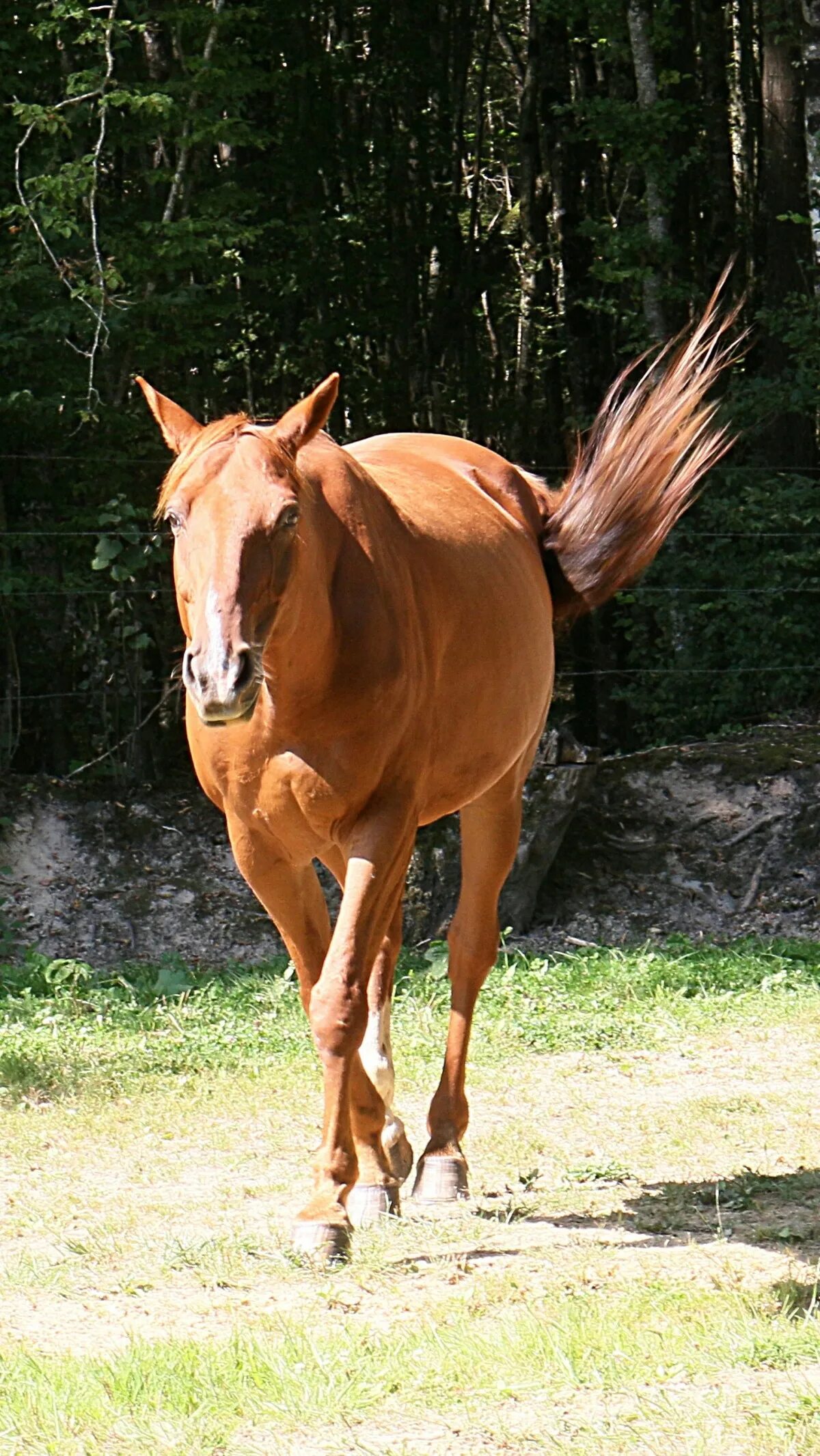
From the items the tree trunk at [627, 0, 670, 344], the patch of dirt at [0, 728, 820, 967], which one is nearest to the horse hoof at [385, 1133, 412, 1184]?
the patch of dirt at [0, 728, 820, 967]

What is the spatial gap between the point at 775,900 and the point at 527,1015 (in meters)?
2.82

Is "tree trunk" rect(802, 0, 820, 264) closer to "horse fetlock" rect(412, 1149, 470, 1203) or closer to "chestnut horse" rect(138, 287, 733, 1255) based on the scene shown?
"chestnut horse" rect(138, 287, 733, 1255)

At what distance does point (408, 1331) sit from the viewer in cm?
340

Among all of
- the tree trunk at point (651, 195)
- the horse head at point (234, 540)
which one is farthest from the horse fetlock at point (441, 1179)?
the tree trunk at point (651, 195)

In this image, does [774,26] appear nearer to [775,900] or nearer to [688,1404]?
[775,900]

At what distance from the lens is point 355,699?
13.1 ft

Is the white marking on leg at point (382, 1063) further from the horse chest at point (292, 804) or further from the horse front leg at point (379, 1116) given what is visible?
the horse chest at point (292, 804)

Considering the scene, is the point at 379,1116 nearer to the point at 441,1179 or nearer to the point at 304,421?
the point at 441,1179

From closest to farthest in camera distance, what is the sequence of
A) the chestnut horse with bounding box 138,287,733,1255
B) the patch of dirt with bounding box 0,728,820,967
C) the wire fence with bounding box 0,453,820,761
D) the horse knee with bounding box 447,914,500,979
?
the chestnut horse with bounding box 138,287,733,1255, the horse knee with bounding box 447,914,500,979, the patch of dirt with bounding box 0,728,820,967, the wire fence with bounding box 0,453,820,761

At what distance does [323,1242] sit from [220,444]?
1.84m

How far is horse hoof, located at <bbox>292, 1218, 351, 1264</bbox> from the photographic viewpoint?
3811 mm

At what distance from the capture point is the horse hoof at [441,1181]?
4.58 metres

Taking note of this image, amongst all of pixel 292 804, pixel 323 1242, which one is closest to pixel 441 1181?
pixel 323 1242

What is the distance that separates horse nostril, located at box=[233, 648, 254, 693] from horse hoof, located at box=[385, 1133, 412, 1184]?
1910 mm
